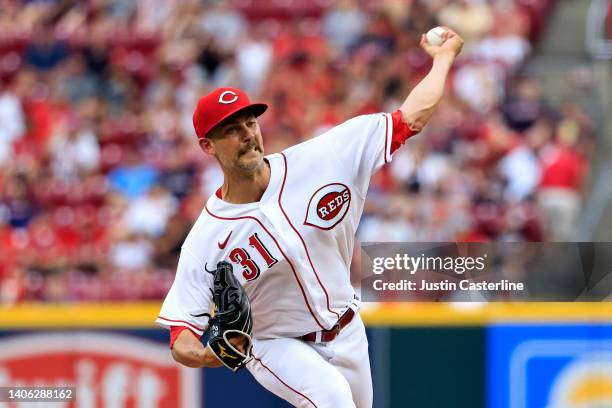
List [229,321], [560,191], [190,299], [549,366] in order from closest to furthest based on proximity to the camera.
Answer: [229,321] < [190,299] < [549,366] < [560,191]

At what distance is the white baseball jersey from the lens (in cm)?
438

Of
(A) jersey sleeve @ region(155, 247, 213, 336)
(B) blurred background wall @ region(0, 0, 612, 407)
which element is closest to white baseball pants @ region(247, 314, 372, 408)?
(A) jersey sleeve @ region(155, 247, 213, 336)

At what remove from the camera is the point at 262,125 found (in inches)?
406

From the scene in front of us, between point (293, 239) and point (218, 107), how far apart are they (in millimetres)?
595

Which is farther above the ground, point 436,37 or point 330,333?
point 436,37

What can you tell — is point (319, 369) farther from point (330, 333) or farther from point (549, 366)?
point (549, 366)

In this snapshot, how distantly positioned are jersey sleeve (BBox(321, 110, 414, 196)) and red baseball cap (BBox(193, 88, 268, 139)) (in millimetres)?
401

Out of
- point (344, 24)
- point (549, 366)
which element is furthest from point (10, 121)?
point (549, 366)

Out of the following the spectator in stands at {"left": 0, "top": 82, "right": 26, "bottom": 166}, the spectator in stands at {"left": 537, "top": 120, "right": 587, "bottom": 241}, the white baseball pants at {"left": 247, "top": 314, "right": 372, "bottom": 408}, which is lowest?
the white baseball pants at {"left": 247, "top": 314, "right": 372, "bottom": 408}

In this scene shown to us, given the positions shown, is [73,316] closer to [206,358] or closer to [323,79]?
[206,358]

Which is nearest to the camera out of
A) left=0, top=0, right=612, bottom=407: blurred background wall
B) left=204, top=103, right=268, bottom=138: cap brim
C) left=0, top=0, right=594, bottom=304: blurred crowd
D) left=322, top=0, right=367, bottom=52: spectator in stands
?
left=204, top=103, right=268, bottom=138: cap brim

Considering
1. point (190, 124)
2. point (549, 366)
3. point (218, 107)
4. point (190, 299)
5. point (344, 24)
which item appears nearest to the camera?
→ point (218, 107)

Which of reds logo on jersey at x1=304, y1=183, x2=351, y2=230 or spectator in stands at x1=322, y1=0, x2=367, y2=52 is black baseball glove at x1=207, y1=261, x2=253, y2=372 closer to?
reds logo on jersey at x1=304, y1=183, x2=351, y2=230

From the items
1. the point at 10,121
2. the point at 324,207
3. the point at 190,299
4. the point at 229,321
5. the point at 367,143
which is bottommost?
the point at 229,321
